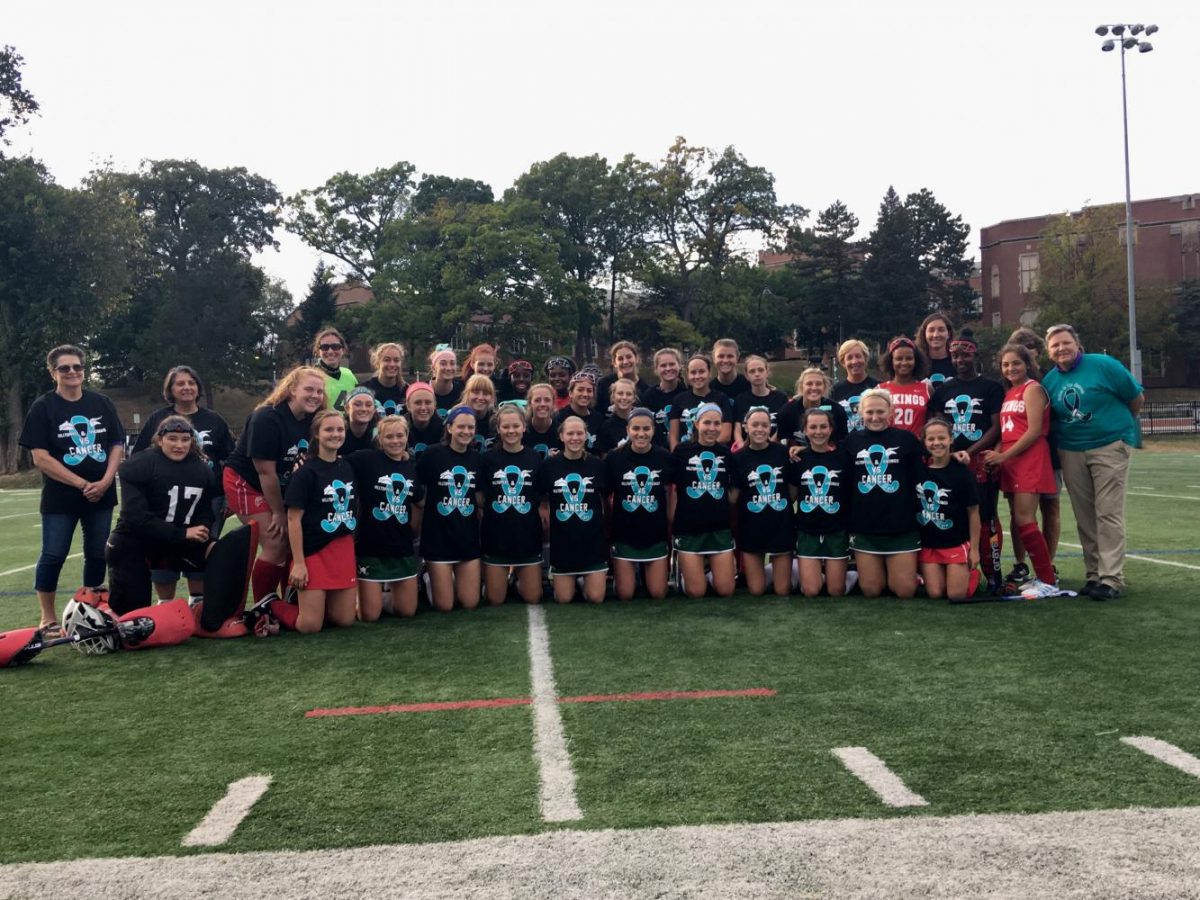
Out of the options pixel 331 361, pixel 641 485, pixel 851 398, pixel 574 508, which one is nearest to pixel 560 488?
pixel 574 508

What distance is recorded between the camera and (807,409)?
7.47m

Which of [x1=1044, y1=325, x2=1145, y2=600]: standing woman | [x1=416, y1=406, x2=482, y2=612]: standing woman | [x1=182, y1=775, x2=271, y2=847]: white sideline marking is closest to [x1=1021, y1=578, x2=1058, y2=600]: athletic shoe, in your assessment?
[x1=1044, y1=325, x2=1145, y2=600]: standing woman

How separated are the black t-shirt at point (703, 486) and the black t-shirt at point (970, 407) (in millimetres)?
1581

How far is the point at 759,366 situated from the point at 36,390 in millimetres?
39315

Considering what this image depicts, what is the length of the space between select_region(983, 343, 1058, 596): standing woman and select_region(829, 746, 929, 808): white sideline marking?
3.60 metres

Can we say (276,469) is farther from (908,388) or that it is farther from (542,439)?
(908,388)

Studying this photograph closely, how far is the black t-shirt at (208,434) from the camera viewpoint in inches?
273

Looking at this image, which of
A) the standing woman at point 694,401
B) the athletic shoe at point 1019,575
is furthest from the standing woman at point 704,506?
the athletic shoe at point 1019,575

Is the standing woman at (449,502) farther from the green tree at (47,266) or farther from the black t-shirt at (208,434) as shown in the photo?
the green tree at (47,266)

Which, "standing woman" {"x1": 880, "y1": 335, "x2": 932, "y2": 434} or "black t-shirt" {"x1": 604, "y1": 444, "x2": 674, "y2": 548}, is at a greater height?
"standing woman" {"x1": 880, "y1": 335, "x2": 932, "y2": 434}

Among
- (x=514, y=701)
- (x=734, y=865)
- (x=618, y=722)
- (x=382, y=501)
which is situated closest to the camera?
(x=734, y=865)

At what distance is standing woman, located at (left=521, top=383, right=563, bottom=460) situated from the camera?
7348 mm

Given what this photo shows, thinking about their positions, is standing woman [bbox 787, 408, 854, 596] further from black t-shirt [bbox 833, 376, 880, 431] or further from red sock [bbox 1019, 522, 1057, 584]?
red sock [bbox 1019, 522, 1057, 584]

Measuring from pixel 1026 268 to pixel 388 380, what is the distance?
60.8m
